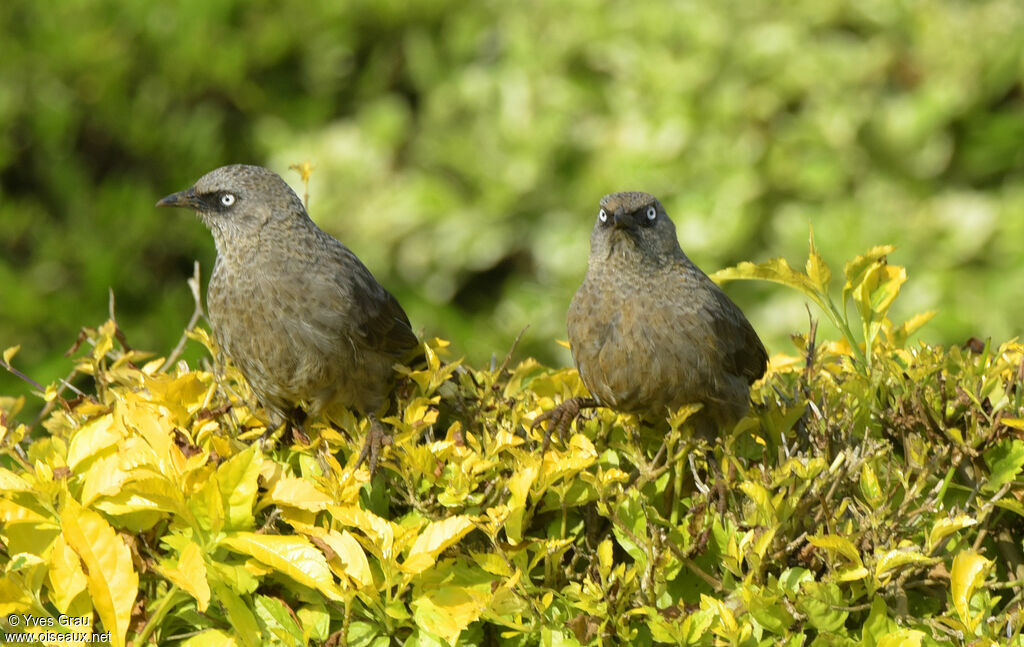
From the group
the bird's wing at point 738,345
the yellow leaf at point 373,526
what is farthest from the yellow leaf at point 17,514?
the bird's wing at point 738,345

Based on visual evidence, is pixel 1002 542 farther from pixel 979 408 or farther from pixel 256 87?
pixel 256 87

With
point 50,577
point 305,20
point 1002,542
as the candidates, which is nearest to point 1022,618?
point 1002,542

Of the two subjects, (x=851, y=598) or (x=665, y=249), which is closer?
(x=851, y=598)

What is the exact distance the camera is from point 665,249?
8.84 feet

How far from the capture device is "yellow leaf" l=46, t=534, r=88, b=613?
224cm

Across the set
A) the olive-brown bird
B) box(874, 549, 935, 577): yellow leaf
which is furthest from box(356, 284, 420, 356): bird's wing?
box(874, 549, 935, 577): yellow leaf

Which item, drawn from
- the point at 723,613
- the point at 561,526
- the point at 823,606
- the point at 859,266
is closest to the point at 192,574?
the point at 561,526

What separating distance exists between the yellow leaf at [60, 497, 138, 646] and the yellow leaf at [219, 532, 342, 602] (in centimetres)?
20

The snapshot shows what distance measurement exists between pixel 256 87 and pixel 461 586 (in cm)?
438

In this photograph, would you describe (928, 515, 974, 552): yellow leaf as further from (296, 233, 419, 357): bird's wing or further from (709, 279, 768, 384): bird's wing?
(296, 233, 419, 357): bird's wing

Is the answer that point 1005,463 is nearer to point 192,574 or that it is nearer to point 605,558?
point 605,558

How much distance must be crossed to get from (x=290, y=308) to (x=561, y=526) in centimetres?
84

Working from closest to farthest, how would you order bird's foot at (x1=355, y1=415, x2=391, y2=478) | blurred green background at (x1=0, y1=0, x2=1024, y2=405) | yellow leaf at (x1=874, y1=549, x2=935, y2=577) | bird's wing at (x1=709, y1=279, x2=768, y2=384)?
yellow leaf at (x1=874, y1=549, x2=935, y2=577)
bird's foot at (x1=355, y1=415, x2=391, y2=478)
bird's wing at (x1=709, y1=279, x2=768, y2=384)
blurred green background at (x1=0, y1=0, x2=1024, y2=405)

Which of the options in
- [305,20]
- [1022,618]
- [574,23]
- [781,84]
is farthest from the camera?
[305,20]
